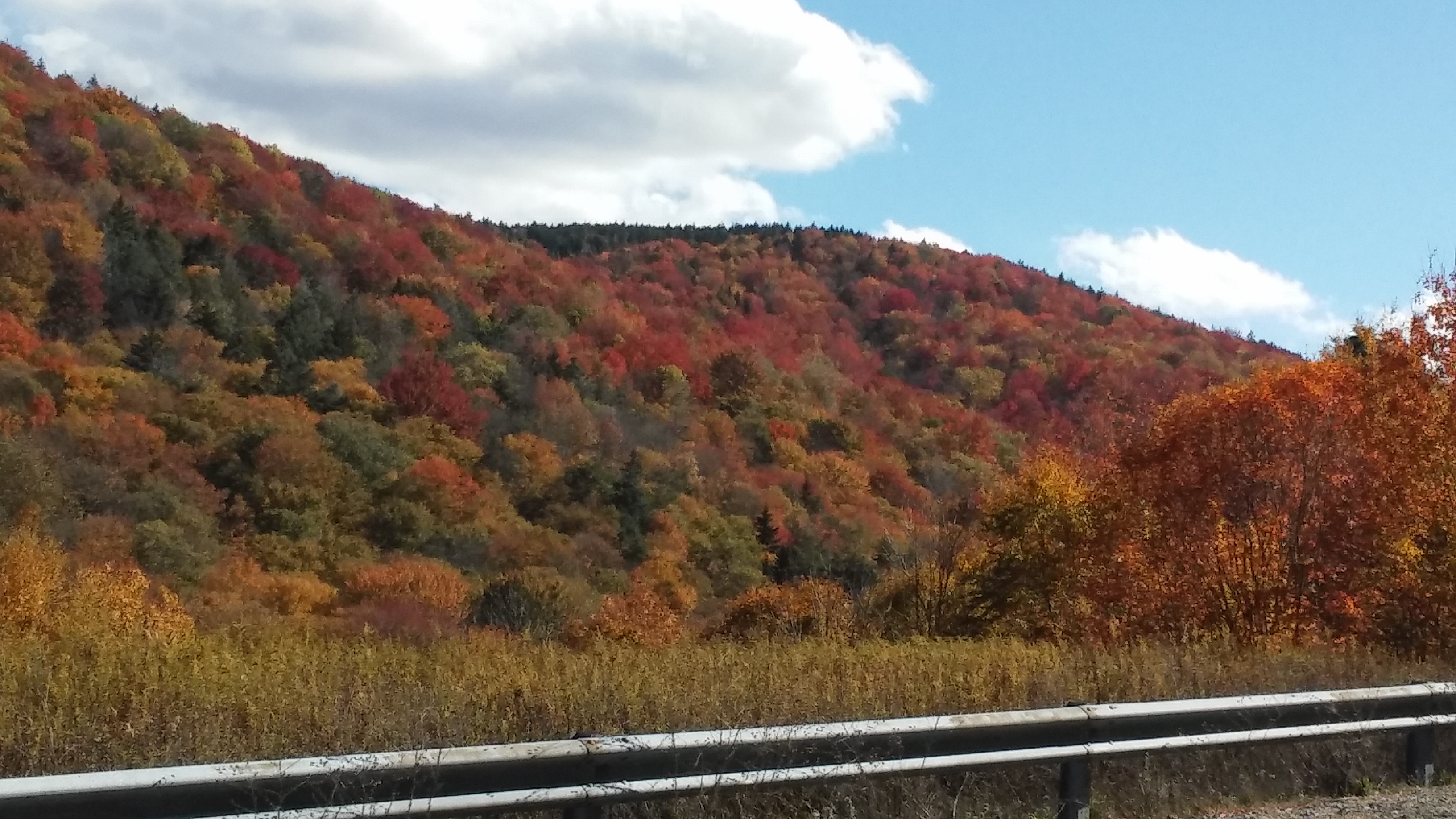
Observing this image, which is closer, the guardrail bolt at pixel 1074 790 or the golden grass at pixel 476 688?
the golden grass at pixel 476 688

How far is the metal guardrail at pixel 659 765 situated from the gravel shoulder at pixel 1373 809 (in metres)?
0.36

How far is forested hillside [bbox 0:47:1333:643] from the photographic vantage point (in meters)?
36.8

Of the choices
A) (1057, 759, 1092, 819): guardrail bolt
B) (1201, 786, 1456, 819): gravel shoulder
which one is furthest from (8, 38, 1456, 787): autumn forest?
(1057, 759, 1092, 819): guardrail bolt

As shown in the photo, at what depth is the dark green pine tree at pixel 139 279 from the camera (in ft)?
228

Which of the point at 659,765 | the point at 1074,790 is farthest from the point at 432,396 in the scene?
the point at 659,765

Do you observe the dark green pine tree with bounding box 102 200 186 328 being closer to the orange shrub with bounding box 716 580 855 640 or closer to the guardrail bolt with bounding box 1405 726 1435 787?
the orange shrub with bounding box 716 580 855 640

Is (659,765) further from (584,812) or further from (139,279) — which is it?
(139,279)

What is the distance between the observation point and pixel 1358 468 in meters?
20.8

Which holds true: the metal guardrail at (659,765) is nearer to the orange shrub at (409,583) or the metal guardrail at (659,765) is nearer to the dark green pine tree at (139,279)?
the orange shrub at (409,583)

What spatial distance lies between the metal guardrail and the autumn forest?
1476mm

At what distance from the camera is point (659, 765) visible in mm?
5504

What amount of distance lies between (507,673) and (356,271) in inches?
3378

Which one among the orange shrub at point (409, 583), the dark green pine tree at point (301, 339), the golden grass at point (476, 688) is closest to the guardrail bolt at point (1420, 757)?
the golden grass at point (476, 688)

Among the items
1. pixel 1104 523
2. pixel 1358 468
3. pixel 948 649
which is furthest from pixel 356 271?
pixel 948 649
